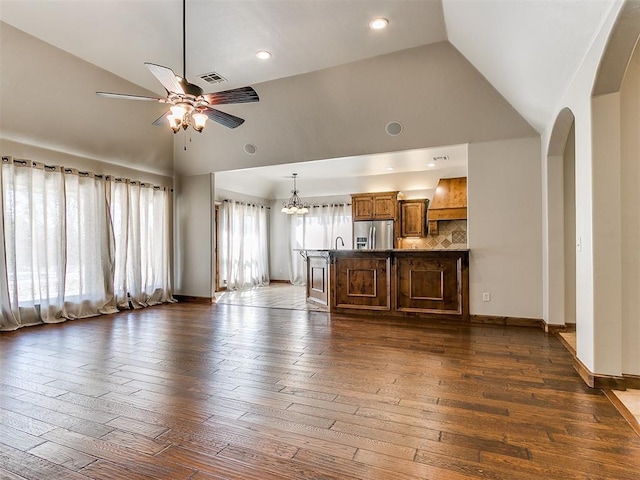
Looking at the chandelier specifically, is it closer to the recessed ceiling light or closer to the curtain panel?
the curtain panel

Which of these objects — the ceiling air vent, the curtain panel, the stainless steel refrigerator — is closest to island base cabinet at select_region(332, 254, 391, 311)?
the stainless steel refrigerator

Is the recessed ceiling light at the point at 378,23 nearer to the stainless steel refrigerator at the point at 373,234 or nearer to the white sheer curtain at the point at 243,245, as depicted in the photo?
the stainless steel refrigerator at the point at 373,234

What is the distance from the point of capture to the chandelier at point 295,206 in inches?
358

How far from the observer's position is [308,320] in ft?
17.7

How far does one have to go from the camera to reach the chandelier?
9102mm

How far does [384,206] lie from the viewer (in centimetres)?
916

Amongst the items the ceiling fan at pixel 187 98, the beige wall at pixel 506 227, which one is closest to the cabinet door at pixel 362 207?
the beige wall at pixel 506 227

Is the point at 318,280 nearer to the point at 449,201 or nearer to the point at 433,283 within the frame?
the point at 433,283

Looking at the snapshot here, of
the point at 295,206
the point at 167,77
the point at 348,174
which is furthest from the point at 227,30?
the point at 295,206

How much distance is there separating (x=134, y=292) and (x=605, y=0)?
284 inches

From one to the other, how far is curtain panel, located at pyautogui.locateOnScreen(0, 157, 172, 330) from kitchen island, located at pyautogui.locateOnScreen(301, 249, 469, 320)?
3538 mm

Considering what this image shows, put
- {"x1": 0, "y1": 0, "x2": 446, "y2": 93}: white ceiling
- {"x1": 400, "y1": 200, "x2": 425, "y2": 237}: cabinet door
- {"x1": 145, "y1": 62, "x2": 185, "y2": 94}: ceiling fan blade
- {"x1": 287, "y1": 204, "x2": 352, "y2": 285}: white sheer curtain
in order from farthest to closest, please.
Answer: {"x1": 287, "y1": 204, "x2": 352, "y2": 285}: white sheer curtain → {"x1": 400, "y1": 200, "x2": 425, "y2": 237}: cabinet door → {"x1": 0, "y1": 0, "x2": 446, "y2": 93}: white ceiling → {"x1": 145, "y1": 62, "x2": 185, "y2": 94}: ceiling fan blade

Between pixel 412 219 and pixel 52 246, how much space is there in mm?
7148

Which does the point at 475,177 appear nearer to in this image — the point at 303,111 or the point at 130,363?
the point at 303,111
